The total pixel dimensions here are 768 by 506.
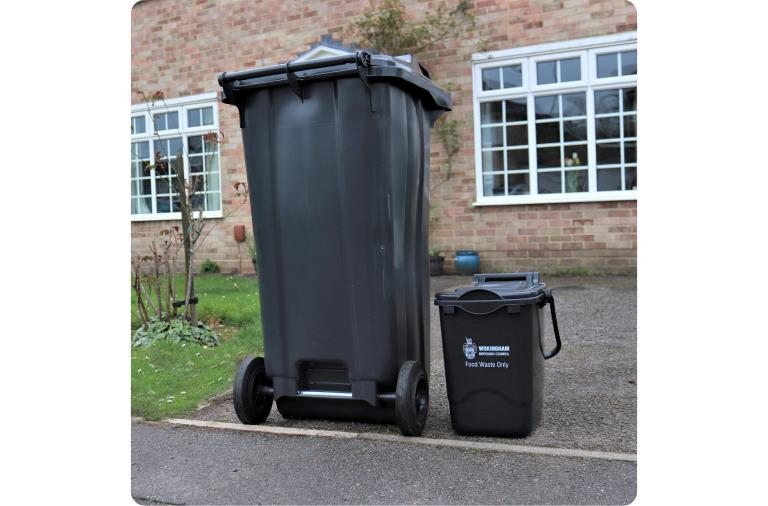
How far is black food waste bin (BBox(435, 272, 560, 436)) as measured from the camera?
3436mm

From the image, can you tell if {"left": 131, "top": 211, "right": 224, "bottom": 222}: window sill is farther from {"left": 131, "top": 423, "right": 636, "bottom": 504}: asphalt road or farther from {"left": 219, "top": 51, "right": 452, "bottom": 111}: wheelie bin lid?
{"left": 131, "top": 423, "right": 636, "bottom": 504}: asphalt road

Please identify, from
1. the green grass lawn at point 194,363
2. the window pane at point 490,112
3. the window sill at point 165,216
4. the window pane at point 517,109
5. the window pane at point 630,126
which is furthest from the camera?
the window sill at point 165,216

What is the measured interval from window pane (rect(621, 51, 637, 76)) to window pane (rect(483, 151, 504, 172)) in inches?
78.1

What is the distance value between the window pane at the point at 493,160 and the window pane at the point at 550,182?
62 cm

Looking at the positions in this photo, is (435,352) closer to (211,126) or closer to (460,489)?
(460,489)

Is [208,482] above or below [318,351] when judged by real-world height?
below

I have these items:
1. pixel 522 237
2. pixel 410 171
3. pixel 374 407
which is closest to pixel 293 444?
pixel 374 407

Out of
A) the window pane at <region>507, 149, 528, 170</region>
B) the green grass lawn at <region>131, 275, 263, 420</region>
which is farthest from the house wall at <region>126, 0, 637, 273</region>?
the green grass lawn at <region>131, 275, 263, 420</region>

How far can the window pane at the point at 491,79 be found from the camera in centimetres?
1028

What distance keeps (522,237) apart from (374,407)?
6695mm

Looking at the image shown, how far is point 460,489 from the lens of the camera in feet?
9.72

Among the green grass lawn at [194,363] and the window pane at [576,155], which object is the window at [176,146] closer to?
the green grass lawn at [194,363]

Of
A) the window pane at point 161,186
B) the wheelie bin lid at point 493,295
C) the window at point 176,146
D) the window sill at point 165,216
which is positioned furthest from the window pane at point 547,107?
the wheelie bin lid at point 493,295

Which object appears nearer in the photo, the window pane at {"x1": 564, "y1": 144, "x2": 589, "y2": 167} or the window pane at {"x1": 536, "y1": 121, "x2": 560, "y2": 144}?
the window pane at {"x1": 564, "y1": 144, "x2": 589, "y2": 167}
